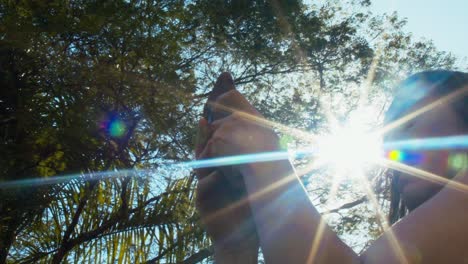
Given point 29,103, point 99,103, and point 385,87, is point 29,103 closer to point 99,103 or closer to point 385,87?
point 99,103

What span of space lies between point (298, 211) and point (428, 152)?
0.33 meters

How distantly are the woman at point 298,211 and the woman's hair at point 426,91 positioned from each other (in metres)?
0.01

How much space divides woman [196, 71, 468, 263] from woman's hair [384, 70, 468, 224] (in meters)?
0.01

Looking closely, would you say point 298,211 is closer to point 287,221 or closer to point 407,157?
point 287,221

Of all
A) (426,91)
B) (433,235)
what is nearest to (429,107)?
(426,91)

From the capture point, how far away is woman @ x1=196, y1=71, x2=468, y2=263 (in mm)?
517

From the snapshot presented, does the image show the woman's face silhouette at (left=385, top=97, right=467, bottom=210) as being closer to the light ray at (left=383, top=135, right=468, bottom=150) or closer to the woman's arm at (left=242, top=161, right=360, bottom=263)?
the light ray at (left=383, top=135, right=468, bottom=150)

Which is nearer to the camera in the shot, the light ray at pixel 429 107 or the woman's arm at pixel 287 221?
the woman's arm at pixel 287 221

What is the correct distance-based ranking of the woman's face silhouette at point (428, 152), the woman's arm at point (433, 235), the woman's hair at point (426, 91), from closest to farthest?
1. the woman's arm at point (433, 235)
2. the woman's face silhouette at point (428, 152)
3. the woman's hair at point (426, 91)

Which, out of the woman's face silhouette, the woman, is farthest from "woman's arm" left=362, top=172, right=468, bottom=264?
the woman's face silhouette

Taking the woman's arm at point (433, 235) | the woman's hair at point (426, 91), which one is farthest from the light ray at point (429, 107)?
the woman's arm at point (433, 235)

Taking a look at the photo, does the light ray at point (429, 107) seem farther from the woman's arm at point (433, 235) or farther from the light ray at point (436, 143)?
the woman's arm at point (433, 235)

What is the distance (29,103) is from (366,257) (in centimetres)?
425

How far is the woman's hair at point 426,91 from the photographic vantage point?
87 cm
